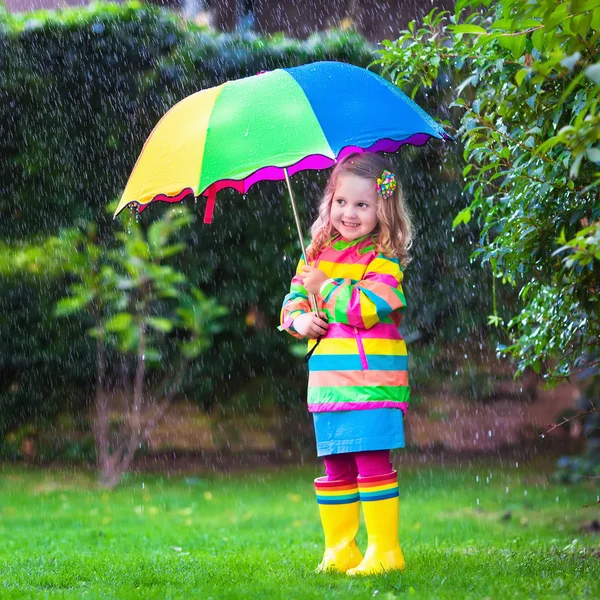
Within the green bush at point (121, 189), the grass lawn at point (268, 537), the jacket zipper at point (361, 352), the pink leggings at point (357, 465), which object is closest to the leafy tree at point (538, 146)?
the jacket zipper at point (361, 352)

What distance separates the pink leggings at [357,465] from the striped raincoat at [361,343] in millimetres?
214

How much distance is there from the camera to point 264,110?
3.46 m

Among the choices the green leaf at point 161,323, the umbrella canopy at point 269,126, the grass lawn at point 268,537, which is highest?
the umbrella canopy at point 269,126

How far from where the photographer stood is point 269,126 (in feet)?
11.1

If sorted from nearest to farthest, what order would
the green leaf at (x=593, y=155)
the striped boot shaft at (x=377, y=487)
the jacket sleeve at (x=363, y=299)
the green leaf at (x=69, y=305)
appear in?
the green leaf at (x=593, y=155) → the jacket sleeve at (x=363, y=299) → the striped boot shaft at (x=377, y=487) → the green leaf at (x=69, y=305)

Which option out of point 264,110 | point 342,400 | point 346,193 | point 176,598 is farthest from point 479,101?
point 176,598

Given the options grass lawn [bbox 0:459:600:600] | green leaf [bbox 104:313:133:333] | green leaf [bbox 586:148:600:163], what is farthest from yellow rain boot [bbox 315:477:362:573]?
green leaf [bbox 104:313:133:333]

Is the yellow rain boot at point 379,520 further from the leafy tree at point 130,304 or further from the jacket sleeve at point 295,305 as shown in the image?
the leafy tree at point 130,304

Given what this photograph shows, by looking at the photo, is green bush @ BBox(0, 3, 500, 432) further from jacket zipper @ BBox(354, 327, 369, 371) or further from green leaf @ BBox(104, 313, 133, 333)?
jacket zipper @ BBox(354, 327, 369, 371)

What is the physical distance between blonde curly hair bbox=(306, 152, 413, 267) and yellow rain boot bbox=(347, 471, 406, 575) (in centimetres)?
87

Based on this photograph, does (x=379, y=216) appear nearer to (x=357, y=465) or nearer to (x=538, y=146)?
(x=538, y=146)

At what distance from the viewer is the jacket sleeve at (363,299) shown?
3.57 m

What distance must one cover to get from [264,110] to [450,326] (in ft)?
14.7

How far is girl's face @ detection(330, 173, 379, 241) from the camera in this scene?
3773 mm
